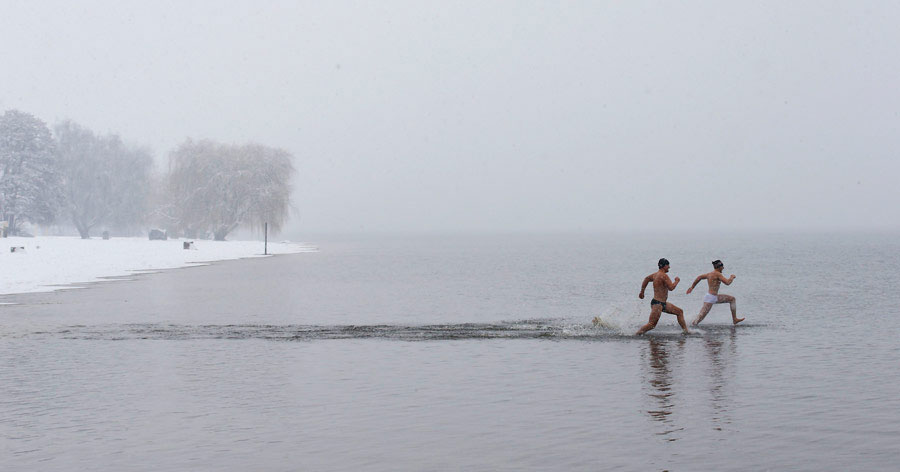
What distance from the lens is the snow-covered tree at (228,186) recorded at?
94.1 m

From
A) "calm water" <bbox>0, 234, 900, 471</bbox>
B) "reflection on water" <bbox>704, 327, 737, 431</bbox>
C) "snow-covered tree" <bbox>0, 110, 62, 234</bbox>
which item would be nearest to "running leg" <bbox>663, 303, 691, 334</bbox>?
"calm water" <bbox>0, 234, 900, 471</bbox>

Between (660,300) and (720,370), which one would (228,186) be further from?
(720,370)

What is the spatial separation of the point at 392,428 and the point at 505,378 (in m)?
4.09

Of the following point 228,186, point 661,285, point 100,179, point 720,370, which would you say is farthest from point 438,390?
point 100,179

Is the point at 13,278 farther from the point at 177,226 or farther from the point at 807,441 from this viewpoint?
the point at 177,226

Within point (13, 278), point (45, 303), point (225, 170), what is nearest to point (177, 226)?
point (225, 170)

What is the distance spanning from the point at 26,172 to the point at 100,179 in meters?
16.8

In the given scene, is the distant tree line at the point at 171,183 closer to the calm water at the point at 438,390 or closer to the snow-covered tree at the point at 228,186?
the snow-covered tree at the point at 228,186

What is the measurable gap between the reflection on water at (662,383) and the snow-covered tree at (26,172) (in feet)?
278

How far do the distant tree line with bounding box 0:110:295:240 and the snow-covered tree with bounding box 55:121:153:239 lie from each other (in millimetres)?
139

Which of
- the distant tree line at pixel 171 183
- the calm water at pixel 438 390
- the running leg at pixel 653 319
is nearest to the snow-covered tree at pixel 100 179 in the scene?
the distant tree line at pixel 171 183

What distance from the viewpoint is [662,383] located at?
44.7 feet

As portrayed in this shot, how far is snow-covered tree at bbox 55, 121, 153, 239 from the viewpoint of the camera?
106 meters

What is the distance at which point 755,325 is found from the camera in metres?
23.2
